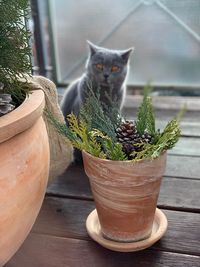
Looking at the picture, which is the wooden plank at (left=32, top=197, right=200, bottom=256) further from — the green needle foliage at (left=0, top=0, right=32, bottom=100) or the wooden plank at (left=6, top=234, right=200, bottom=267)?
the green needle foliage at (left=0, top=0, right=32, bottom=100)

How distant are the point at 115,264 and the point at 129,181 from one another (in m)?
0.21

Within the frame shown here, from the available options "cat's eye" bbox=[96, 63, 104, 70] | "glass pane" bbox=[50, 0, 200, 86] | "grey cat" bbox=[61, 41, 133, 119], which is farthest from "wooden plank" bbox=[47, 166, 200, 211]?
"glass pane" bbox=[50, 0, 200, 86]

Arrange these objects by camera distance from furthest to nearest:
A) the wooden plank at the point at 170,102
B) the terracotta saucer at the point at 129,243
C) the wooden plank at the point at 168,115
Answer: the wooden plank at the point at 170,102
the wooden plank at the point at 168,115
the terracotta saucer at the point at 129,243

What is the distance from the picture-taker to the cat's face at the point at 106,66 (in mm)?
1448

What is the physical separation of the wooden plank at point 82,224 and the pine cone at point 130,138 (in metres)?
0.27

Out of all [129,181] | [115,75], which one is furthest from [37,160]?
[115,75]

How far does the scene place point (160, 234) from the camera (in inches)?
37.3

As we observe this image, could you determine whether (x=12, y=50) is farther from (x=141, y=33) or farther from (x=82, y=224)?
(x=141, y=33)

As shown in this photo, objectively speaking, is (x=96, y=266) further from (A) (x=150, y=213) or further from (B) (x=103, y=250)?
(A) (x=150, y=213)

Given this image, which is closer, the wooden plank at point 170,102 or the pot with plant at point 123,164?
the pot with plant at point 123,164

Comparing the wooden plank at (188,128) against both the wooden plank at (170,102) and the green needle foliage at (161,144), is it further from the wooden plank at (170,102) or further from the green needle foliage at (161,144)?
the green needle foliage at (161,144)

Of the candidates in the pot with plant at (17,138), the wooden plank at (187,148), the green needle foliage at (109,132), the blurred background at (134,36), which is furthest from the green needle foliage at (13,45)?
the blurred background at (134,36)

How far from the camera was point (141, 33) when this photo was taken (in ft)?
5.90

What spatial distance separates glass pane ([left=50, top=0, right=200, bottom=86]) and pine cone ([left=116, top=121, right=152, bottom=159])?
938 mm
